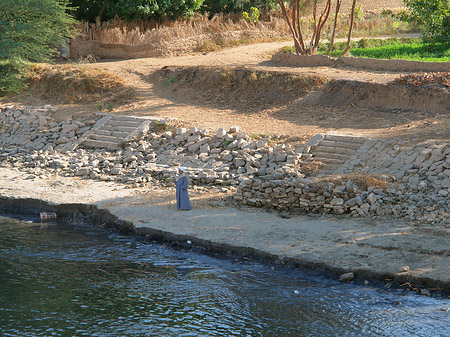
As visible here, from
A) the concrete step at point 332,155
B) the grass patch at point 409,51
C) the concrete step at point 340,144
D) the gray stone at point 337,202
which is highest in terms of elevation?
the grass patch at point 409,51

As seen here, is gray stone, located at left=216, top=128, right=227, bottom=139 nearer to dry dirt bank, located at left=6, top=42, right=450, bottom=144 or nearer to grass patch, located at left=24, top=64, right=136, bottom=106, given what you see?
dry dirt bank, located at left=6, top=42, right=450, bottom=144

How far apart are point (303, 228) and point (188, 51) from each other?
48.5ft

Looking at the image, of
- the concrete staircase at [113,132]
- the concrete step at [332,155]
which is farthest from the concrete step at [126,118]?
the concrete step at [332,155]

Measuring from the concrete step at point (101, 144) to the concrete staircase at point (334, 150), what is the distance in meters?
5.79

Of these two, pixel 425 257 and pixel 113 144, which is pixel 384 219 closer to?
pixel 425 257

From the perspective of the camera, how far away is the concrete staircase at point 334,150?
13.7 metres

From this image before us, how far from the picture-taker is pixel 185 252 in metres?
10.6

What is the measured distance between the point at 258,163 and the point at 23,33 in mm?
10649

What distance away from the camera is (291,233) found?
1074cm

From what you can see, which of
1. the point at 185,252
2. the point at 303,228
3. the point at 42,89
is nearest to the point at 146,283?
the point at 185,252

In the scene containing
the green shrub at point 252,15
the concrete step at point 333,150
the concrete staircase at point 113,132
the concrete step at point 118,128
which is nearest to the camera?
the concrete step at point 333,150

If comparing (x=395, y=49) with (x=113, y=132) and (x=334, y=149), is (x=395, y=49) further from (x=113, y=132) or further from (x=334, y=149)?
(x=113, y=132)

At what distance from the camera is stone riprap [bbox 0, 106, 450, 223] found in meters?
11.7

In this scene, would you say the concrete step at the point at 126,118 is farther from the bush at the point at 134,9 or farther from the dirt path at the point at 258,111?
the bush at the point at 134,9
